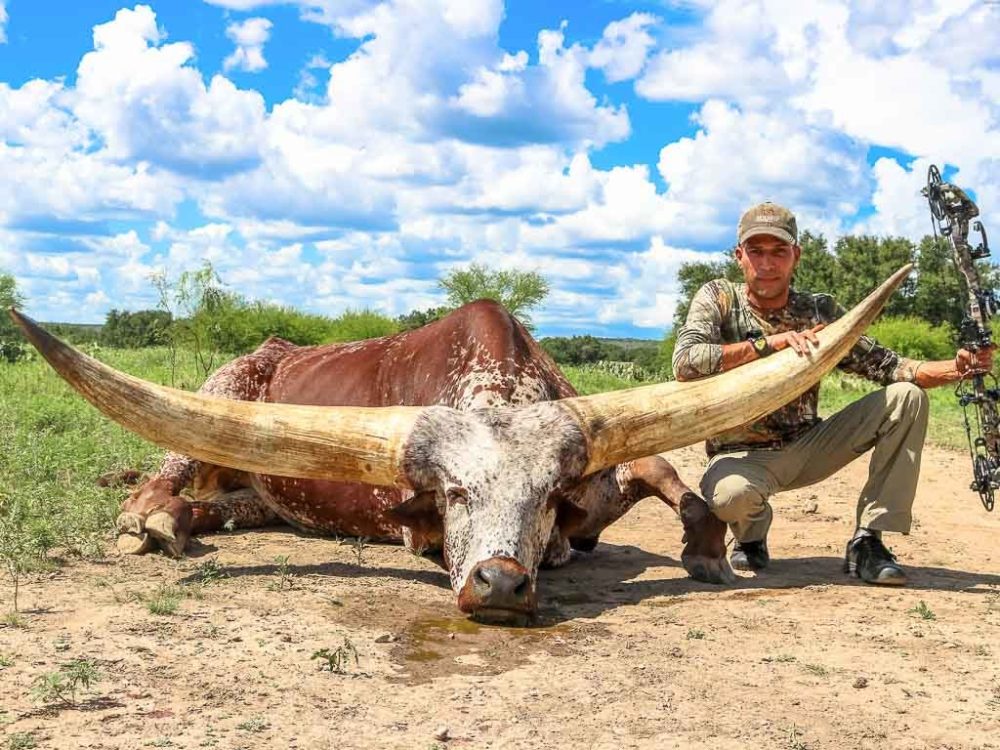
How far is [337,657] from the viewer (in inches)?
141

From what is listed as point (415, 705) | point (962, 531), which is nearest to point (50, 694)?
point (415, 705)

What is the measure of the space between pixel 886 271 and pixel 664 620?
1429 inches

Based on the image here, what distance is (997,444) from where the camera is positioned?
546 cm

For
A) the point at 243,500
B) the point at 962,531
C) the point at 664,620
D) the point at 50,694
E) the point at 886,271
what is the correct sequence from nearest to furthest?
the point at 50,694
the point at 664,620
the point at 243,500
the point at 962,531
the point at 886,271

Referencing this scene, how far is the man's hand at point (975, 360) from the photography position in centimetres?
520

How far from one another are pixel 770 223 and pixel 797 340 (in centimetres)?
82

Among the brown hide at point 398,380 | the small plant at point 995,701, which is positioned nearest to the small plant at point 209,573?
the brown hide at point 398,380

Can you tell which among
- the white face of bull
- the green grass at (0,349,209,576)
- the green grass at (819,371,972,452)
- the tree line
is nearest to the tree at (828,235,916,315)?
the tree line

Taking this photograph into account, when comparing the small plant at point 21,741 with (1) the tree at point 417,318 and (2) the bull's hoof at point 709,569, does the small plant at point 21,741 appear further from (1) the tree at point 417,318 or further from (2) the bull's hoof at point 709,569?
(1) the tree at point 417,318

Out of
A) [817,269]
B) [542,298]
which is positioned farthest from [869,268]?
[542,298]

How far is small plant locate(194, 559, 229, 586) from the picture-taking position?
4738 millimetres

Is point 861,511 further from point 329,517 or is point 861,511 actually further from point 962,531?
point 329,517

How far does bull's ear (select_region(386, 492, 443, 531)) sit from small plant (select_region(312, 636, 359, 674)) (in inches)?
36.8

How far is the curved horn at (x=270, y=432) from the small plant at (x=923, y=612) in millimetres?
2133
